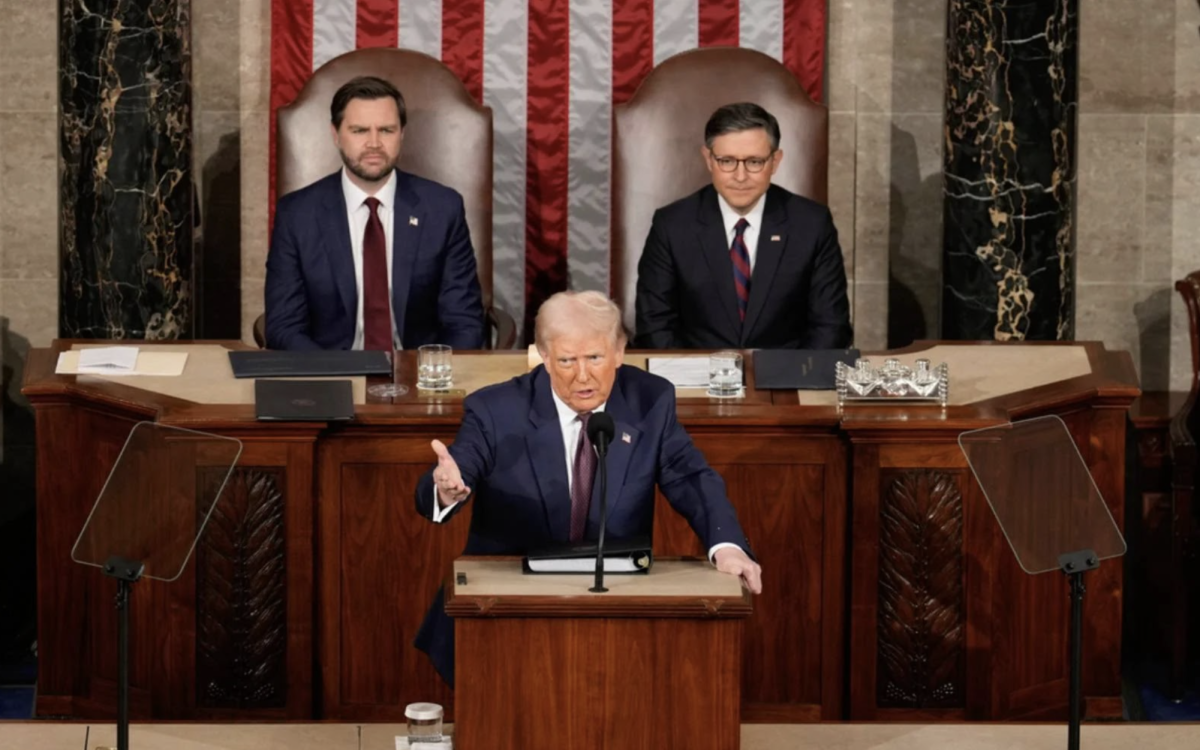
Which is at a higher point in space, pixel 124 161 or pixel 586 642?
pixel 124 161

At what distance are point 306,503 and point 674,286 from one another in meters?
1.75

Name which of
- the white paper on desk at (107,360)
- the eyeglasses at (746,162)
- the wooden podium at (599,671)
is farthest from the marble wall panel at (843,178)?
the wooden podium at (599,671)

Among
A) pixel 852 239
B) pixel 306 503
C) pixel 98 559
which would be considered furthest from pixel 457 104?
pixel 98 559

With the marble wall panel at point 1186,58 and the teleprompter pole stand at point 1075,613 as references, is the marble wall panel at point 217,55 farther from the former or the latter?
the teleprompter pole stand at point 1075,613

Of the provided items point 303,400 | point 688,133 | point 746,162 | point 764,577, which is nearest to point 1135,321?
point 688,133

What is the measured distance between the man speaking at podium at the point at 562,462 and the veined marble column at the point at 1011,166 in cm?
299

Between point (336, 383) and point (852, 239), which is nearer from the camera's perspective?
point (336, 383)

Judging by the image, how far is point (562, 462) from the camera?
13.2 ft

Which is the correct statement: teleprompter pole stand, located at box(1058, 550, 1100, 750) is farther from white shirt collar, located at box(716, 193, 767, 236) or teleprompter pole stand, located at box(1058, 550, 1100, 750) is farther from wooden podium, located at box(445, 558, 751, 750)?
white shirt collar, located at box(716, 193, 767, 236)

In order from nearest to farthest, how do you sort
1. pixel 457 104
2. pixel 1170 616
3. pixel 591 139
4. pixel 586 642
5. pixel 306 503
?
pixel 586 642 < pixel 306 503 < pixel 1170 616 < pixel 457 104 < pixel 591 139

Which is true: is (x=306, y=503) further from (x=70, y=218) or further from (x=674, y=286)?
(x=70, y=218)

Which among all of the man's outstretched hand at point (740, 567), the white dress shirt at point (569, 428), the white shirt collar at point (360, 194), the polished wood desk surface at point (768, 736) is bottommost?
the polished wood desk surface at point (768, 736)

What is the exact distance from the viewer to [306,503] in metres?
4.93

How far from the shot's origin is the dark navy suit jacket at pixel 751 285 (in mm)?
6133
